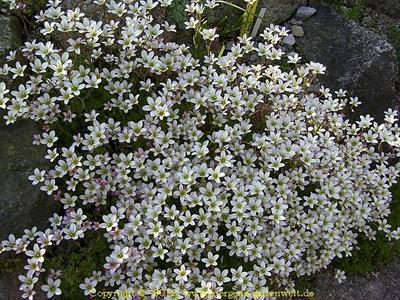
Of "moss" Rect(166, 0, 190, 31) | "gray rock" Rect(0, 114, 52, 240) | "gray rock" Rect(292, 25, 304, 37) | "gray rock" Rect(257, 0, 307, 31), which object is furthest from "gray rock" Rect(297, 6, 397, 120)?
"gray rock" Rect(0, 114, 52, 240)

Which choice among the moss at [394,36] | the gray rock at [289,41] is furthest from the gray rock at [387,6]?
the gray rock at [289,41]

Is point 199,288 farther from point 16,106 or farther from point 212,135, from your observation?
point 16,106

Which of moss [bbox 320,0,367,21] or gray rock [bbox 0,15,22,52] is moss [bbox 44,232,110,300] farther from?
moss [bbox 320,0,367,21]

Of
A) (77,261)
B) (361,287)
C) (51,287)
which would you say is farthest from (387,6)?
(51,287)

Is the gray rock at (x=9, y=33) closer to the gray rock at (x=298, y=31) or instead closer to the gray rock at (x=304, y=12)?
the gray rock at (x=298, y=31)

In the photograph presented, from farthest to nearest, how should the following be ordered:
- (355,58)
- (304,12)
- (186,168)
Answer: (304,12), (355,58), (186,168)

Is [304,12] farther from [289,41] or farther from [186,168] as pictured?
[186,168]

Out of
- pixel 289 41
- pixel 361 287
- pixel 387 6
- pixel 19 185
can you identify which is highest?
pixel 387 6
